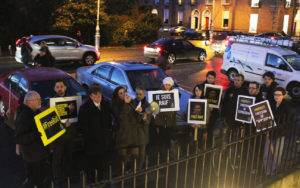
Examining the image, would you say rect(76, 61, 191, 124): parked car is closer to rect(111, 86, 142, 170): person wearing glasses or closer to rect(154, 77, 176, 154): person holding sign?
rect(154, 77, 176, 154): person holding sign

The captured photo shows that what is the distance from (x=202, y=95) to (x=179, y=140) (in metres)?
1.11

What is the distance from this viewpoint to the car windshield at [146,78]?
880cm

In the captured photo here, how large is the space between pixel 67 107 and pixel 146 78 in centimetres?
386

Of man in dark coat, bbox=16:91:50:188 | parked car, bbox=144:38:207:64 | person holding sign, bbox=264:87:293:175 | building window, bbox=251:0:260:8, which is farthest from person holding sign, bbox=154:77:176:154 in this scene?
building window, bbox=251:0:260:8

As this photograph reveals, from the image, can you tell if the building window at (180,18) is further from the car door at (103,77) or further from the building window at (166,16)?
the car door at (103,77)

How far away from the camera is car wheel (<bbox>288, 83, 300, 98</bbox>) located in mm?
12924

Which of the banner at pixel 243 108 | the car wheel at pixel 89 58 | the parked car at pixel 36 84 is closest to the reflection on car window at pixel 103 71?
the parked car at pixel 36 84

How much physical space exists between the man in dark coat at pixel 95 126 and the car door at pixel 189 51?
55.9ft

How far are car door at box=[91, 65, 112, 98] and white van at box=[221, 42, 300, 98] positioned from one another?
7236 millimetres

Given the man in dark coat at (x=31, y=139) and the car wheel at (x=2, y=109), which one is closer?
the man in dark coat at (x=31, y=139)

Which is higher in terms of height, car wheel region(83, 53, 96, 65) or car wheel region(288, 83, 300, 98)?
car wheel region(83, 53, 96, 65)

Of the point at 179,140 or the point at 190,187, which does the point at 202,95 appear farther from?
the point at 190,187

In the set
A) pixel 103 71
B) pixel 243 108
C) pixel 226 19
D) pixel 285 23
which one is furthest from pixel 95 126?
pixel 226 19

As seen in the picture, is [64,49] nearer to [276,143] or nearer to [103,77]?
[103,77]
